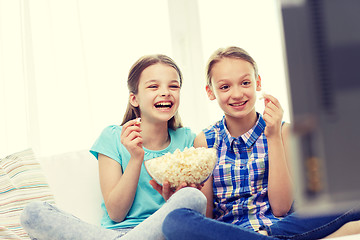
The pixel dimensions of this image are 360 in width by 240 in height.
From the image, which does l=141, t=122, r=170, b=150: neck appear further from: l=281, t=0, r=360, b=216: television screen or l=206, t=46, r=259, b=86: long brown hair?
l=281, t=0, r=360, b=216: television screen

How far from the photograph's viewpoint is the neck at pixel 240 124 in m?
1.69

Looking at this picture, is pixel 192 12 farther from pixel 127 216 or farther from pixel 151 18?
pixel 127 216

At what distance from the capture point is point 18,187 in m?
1.64

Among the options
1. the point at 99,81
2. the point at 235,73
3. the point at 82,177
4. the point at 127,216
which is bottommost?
the point at 127,216

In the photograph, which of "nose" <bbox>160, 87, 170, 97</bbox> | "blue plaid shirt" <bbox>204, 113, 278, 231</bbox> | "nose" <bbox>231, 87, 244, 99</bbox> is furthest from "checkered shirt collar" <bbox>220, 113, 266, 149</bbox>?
"nose" <bbox>160, 87, 170, 97</bbox>

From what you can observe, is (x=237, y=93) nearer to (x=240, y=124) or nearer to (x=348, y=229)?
(x=240, y=124)

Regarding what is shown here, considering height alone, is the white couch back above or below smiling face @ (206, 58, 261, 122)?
below

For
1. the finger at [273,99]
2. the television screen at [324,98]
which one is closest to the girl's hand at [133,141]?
the finger at [273,99]

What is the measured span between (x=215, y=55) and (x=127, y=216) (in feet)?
2.43

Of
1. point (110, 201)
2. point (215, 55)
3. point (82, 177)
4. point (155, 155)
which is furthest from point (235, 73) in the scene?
point (82, 177)

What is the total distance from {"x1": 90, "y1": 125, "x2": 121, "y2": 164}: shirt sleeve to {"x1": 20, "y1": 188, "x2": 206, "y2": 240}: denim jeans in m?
0.42

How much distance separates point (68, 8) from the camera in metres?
2.73

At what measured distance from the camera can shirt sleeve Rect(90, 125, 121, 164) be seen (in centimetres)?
169

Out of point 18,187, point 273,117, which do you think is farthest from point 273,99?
point 18,187
